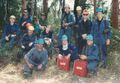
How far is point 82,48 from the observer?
38.0 ft

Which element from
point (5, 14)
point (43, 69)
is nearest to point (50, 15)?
point (5, 14)

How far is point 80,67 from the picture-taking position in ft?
36.6

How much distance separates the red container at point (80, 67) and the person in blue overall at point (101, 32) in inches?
31.7

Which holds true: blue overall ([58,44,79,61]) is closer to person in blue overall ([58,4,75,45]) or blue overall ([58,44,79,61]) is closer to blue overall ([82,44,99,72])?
person in blue overall ([58,4,75,45])

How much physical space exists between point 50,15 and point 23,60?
6.68 meters

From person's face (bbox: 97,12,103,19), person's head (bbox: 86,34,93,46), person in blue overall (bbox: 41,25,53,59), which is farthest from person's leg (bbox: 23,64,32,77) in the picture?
person's face (bbox: 97,12,103,19)

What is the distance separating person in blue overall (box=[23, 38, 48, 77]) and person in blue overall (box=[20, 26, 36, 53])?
61 centimetres

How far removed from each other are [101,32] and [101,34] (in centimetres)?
8

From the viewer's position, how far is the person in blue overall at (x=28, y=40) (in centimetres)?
1206

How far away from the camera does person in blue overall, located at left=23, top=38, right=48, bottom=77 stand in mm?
11438

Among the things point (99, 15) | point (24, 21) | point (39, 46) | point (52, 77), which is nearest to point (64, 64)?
point (52, 77)

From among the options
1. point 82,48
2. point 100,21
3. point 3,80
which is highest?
point 100,21

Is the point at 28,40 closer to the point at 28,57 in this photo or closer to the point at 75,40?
the point at 28,57

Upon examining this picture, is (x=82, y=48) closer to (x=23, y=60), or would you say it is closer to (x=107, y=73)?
(x=107, y=73)
